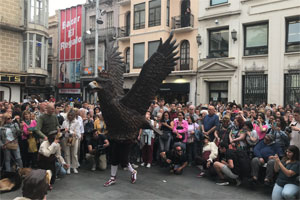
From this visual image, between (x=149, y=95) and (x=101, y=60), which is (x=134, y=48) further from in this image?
(x=149, y=95)

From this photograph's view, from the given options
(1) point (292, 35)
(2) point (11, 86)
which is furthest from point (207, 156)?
(2) point (11, 86)

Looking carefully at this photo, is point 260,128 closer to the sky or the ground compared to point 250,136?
closer to the sky

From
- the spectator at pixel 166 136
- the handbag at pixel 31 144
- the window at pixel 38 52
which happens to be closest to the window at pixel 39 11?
the window at pixel 38 52

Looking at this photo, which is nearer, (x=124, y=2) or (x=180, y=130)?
(x=180, y=130)

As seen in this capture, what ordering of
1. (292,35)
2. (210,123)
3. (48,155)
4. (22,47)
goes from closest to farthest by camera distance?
(48,155)
(210,123)
(292,35)
(22,47)

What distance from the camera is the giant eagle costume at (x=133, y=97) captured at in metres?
5.55

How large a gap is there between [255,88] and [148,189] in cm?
1237

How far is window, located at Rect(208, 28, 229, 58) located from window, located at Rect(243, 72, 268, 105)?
7.79 feet

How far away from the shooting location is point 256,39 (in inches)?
629

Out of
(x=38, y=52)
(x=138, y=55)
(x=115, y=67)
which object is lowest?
(x=115, y=67)

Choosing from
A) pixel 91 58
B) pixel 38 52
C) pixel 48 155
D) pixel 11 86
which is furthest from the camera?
pixel 91 58

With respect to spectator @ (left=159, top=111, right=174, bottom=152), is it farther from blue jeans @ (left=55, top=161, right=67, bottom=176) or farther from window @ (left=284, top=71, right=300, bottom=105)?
window @ (left=284, top=71, right=300, bottom=105)

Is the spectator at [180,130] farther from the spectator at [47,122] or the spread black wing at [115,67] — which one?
the spectator at [47,122]

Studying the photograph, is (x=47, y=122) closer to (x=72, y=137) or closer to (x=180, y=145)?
(x=72, y=137)
